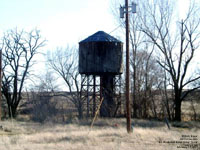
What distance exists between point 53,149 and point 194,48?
18.6 meters

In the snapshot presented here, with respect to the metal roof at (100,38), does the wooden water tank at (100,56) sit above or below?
below

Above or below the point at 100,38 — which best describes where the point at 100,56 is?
below

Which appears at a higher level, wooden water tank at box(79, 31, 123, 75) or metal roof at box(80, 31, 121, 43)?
metal roof at box(80, 31, 121, 43)

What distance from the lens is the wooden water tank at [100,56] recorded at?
2508cm

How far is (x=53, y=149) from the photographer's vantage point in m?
12.2

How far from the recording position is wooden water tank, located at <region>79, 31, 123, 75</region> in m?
25.1

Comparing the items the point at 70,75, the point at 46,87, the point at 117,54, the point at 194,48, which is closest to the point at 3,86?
the point at 46,87

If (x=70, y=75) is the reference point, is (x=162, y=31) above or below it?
above

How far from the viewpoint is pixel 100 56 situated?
25.2 m

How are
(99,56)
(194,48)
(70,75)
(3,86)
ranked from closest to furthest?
(99,56), (194,48), (3,86), (70,75)

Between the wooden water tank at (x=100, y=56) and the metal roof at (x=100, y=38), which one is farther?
the metal roof at (x=100, y=38)

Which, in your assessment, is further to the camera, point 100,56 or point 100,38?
point 100,38

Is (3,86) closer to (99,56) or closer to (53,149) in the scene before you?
(99,56)

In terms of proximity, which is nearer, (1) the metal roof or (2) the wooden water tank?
(2) the wooden water tank
